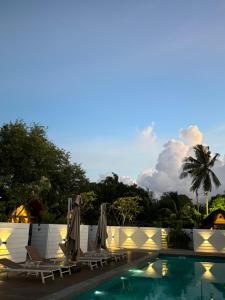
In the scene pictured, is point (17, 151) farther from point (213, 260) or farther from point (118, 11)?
point (213, 260)

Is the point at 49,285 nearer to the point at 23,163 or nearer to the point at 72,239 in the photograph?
the point at 72,239

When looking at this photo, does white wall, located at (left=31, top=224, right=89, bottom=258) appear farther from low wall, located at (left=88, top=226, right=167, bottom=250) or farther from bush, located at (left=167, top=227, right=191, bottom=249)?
bush, located at (left=167, top=227, right=191, bottom=249)

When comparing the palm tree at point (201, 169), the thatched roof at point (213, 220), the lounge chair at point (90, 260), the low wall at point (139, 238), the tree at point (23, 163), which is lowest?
the lounge chair at point (90, 260)

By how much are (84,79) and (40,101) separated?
400cm

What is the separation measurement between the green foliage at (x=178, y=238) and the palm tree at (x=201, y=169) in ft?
53.4

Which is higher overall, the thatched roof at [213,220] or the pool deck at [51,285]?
the thatched roof at [213,220]

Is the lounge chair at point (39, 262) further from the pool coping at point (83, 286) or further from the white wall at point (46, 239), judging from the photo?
the white wall at point (46, 239)

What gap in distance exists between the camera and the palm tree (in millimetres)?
40456


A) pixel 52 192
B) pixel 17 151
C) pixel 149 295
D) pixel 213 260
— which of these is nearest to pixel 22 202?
pixel 17 151

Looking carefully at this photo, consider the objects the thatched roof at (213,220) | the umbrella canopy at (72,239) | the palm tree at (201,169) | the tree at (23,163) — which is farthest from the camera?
the palm tree at (201,169)

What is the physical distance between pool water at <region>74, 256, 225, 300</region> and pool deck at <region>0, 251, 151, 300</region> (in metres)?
0.22

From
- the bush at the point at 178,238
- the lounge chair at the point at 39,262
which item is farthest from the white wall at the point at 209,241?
the lounge chair at the point at 39,262

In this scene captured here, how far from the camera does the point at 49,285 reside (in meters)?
8.68

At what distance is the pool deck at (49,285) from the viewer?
741 centimetres
